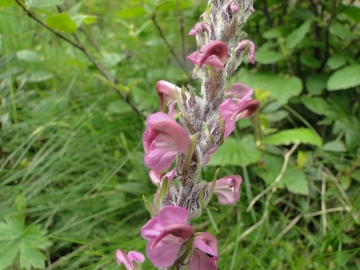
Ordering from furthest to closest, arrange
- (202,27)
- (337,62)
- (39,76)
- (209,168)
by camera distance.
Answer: (39,76), (209,168), (337,62), (202,27)

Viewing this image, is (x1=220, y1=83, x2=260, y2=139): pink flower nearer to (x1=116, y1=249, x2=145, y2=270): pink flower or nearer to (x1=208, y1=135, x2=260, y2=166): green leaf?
(x1=116, y1=249, x2=145, y2=270): pink flower

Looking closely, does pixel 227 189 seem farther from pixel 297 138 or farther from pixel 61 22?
pixel 61 22

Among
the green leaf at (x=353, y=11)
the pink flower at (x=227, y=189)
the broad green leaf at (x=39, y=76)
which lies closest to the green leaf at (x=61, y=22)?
the broad green leaf at (x=39, y=76)

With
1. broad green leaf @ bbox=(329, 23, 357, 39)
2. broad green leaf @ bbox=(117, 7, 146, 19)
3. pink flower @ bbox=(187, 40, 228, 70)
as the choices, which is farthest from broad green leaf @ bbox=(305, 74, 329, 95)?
pink flower @ bbox=(187, 40, 228, 70)

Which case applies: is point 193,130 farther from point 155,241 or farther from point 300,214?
point 300,214

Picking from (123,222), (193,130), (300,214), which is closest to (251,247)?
(300,214)

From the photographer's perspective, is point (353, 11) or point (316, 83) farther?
point (316, 83)

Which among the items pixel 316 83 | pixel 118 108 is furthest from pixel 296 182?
pixel 118 108
